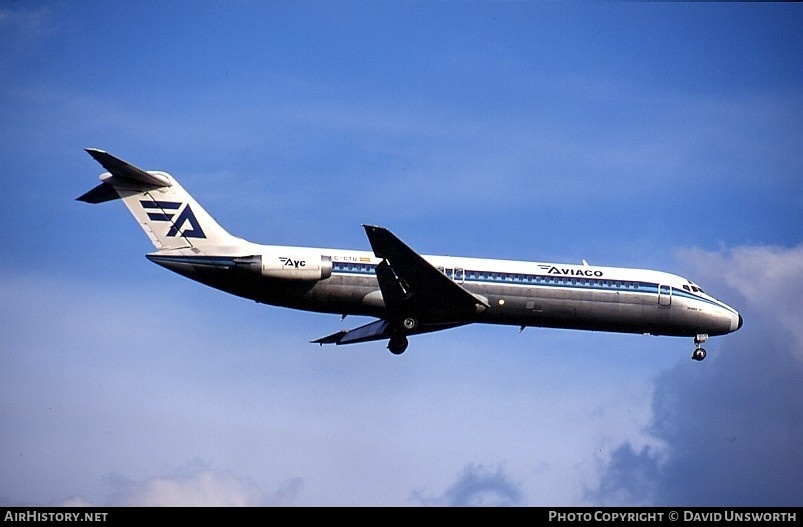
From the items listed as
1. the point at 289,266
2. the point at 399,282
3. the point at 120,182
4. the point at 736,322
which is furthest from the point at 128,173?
the point at 736,322

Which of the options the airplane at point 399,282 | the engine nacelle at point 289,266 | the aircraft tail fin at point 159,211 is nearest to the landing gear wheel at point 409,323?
the airplane at point 399,282

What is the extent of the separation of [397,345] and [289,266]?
6053mm

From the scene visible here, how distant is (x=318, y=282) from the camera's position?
135ft

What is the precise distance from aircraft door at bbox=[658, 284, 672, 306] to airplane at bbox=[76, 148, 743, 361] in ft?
0.13

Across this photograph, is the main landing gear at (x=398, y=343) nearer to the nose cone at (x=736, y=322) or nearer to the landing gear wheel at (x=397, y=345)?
the landing gear wheel at (x=397, y=345)

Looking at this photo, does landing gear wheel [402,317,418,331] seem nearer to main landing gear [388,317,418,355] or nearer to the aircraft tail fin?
main landing gear [388,317,418,355]

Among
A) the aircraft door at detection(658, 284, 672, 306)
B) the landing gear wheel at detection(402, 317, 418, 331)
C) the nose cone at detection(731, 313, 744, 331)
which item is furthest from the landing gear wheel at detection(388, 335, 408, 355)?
the nose cone at detection(731, 313, 744, 331)

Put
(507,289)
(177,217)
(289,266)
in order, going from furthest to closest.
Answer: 1. (507,289)
2. (177,217)
3. (289,266)

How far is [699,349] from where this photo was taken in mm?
44656

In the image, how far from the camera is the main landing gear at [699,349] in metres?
44.6

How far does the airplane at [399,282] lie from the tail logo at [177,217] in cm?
4

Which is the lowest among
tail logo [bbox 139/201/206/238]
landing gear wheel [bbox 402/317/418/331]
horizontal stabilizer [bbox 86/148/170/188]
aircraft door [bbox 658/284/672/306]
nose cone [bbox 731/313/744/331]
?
landing gear wheel [bbox 402/317/418/331]

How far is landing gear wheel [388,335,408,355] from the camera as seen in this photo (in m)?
43.9

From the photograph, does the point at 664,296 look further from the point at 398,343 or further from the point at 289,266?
the point at 289,266
